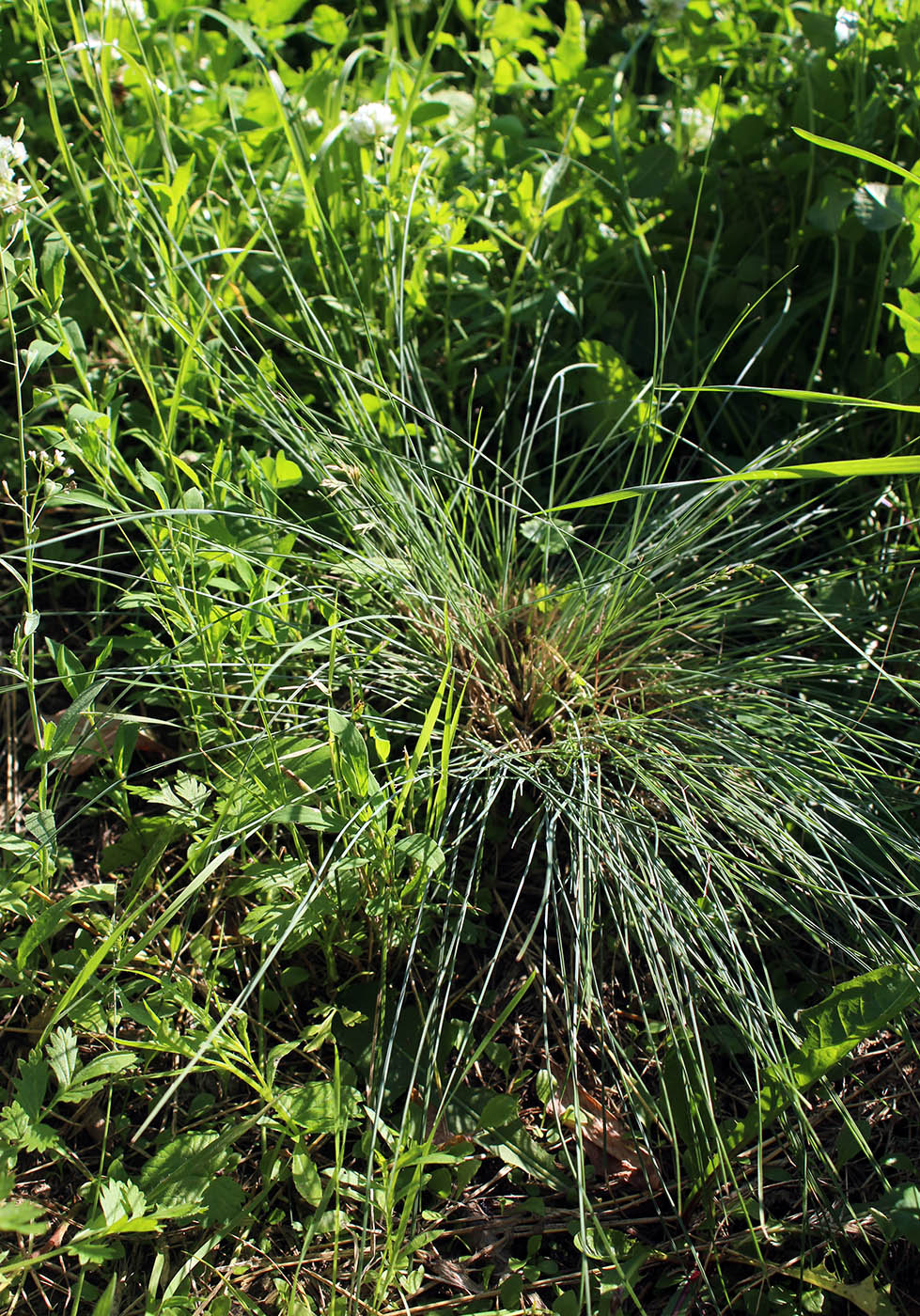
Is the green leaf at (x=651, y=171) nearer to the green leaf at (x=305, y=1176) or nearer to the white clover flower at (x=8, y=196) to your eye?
the white clover flower at (x=8, y=196)

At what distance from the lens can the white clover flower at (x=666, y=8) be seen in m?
1.78

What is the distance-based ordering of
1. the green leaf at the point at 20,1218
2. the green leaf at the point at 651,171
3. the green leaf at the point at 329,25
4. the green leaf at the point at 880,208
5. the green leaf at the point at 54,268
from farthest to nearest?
the green leaf at the point at 329,25 < the green leaf at the point at 651,171 < the green leaf at the point at 880,208 < the green leaf at the point at 54,268 < the green leaf at the point at 20,1218

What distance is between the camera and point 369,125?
5.00 ft

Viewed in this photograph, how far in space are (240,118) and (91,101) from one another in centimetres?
25

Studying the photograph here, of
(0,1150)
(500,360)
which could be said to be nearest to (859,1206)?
A: (0,1150)

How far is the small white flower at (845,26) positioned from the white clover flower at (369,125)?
732 mm

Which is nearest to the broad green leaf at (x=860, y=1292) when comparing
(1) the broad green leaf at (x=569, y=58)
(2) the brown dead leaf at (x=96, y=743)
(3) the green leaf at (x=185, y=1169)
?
(3) the green leaf at (x=185, y=1169)

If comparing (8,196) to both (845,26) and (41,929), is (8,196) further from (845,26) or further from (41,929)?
(845,26)

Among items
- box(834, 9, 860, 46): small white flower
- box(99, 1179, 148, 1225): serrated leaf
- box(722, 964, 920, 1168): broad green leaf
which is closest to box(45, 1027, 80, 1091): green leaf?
box(99, 1179, 148, 1225): serrated leaf

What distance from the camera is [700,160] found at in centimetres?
179

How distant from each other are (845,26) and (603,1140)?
1693 mm

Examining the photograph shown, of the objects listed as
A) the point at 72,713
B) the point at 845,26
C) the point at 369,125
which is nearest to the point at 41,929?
the point at 72,713

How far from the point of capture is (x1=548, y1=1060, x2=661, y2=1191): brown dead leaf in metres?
1.12

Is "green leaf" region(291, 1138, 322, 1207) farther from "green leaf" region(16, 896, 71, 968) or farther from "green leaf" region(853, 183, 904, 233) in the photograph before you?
"green leaf" region(853, 183, 904, 233)
